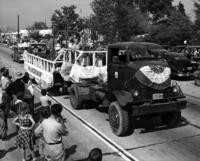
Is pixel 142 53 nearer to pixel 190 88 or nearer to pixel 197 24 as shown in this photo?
pixel 190 88

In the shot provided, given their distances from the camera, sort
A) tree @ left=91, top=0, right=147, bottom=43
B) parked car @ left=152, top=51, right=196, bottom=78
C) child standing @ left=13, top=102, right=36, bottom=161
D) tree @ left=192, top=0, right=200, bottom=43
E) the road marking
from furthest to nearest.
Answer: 1. tree @ left=91, top=0, right=147, bottom=43
2. tree @ left=192, top=0, right=200, bottom=43
3. parked car @ left=152, top=51, right=196, bottom=78
4. the road marking
5. child standing @ left=13, top=102, right=36, bottom=161

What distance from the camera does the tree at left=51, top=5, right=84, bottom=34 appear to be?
37156 mm

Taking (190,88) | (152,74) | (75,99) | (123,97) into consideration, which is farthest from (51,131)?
(190,88)

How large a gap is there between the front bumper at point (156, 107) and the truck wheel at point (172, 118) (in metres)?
0.60

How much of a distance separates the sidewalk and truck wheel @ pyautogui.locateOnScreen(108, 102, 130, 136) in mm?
6784

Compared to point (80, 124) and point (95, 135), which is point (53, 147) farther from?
point (80, 124)

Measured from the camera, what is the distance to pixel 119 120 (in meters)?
8.35

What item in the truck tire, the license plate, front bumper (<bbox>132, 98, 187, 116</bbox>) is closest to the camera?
front bumper (<bbox>132, 98, 187, 116</bbox>)

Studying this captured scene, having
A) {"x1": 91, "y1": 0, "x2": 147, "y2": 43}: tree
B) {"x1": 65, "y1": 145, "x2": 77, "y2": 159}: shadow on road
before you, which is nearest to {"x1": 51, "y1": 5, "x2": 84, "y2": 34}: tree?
{"x1": 91, "y1": 0, "x2": 147, "y2": 43}: tree

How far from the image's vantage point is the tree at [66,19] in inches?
1463

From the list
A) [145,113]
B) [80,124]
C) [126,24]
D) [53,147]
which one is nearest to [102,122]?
[80,124]

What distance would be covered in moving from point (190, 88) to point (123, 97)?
Result: 9.01 metres

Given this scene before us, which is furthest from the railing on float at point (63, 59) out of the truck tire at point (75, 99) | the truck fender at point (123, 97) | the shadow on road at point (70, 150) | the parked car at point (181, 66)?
the parked car at point (181, 66)

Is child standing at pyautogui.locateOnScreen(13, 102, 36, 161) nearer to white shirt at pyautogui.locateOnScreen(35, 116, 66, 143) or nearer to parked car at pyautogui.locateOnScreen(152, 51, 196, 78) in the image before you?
white shirt at pyautogui.locateOnScreen(35, 116, 66, 143)
